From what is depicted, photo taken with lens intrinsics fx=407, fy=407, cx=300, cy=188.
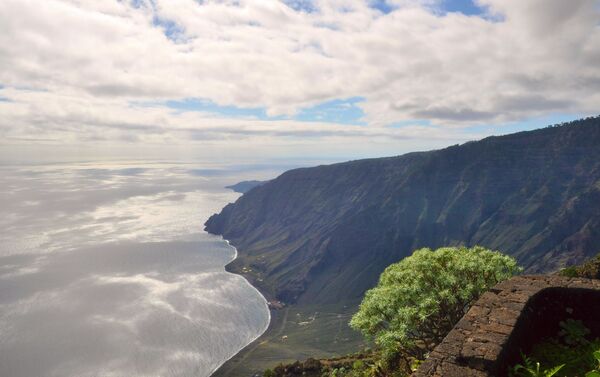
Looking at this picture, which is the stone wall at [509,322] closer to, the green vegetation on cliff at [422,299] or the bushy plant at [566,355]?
the bushy plant at [566,355]

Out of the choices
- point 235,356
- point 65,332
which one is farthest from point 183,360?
point 65,332

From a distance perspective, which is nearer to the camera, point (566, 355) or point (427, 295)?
point (566, 355)

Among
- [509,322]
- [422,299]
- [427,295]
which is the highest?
[509,322]

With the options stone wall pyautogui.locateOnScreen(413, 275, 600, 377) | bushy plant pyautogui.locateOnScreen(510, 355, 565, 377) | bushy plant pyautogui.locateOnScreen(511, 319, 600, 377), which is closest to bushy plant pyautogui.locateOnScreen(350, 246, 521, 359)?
stone wall pyautogui.locateOnScreen(413, 275, 600, 377)

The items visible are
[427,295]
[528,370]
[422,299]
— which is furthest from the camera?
[427,295]

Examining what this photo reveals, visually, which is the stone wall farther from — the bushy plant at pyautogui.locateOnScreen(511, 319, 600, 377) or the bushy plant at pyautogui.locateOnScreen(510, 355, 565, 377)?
the bushy plant at pyautogui.locateOnScreen(511, 319, 600, 377)

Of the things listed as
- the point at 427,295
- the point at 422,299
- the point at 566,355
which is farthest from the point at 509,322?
the point at 427,295

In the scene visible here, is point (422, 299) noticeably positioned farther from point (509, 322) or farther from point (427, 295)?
point (509, 322)

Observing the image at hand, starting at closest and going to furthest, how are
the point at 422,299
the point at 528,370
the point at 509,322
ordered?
the point at 528,370, the point at 509,322, the point at 422,299
